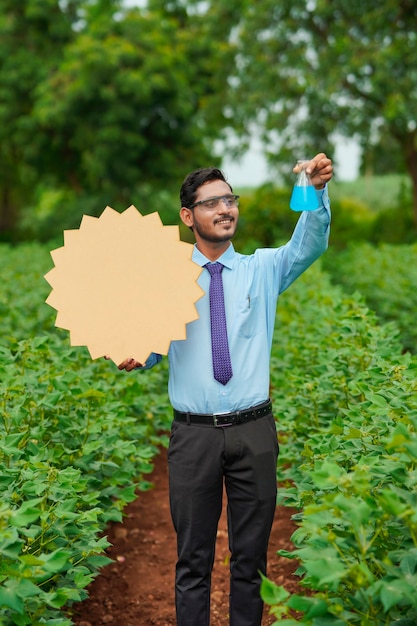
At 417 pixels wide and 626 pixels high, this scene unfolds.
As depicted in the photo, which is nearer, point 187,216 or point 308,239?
point 308,239

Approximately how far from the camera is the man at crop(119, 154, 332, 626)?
3.11 metres

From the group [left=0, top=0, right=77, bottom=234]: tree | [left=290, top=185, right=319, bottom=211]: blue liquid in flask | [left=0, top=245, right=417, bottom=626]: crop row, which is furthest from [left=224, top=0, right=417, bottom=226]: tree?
[left=290, top=185, right=319, bottom=211]: blue liquid in flask

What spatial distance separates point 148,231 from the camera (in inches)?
117

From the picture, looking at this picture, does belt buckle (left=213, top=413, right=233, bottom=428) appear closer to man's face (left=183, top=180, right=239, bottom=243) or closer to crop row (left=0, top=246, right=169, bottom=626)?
crop row (left=0, top=246, right=169, bottom=626)

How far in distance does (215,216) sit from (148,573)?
8.27 ft

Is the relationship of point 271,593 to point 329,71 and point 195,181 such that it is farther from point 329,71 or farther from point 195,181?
point 329,71

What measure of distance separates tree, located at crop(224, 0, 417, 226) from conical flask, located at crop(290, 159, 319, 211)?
1351 cm

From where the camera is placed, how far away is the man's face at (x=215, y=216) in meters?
3.16

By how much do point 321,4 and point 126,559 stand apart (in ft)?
48.9

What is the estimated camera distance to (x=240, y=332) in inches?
125

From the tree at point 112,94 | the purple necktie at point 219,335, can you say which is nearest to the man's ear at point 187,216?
the purple necktie at point 219,335

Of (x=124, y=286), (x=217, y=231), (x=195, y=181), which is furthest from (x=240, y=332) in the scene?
(x=195, y=181)

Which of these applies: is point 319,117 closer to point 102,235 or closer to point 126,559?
point 126,559

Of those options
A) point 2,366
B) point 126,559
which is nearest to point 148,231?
point 2,366
